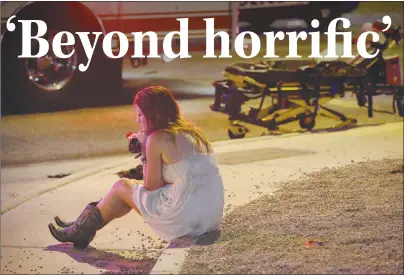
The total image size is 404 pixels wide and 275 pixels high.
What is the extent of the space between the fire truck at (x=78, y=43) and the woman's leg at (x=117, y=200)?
22.2ft

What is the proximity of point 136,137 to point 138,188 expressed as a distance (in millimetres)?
321

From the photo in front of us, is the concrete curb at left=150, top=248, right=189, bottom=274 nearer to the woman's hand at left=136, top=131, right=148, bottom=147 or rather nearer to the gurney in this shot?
the woman's hand at left=136, top=131, right=148, bottom=147

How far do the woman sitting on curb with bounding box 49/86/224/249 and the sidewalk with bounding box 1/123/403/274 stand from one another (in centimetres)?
20

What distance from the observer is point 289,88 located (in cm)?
952

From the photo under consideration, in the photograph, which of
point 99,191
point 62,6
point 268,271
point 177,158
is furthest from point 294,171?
point 62,6

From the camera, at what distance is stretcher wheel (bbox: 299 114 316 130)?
388 inches

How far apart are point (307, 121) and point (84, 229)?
16.8ft

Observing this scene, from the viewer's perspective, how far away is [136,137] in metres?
5.25

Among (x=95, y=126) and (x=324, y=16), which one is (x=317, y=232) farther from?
(x=324, y=16)

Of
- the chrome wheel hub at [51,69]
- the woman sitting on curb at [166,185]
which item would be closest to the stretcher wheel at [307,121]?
the chrome wheel hub at [51,69]

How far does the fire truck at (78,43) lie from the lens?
39.4ft

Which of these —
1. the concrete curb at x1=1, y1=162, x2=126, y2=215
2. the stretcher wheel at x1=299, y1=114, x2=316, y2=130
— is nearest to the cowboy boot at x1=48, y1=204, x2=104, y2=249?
the concrete curb at x1=1, y1=162, x2=126, y2=215

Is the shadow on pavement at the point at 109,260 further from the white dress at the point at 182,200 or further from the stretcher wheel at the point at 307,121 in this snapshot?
the stretcher wheel at the point at 307,121

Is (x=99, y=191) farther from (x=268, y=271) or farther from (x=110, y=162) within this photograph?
(x=268, y=271)
